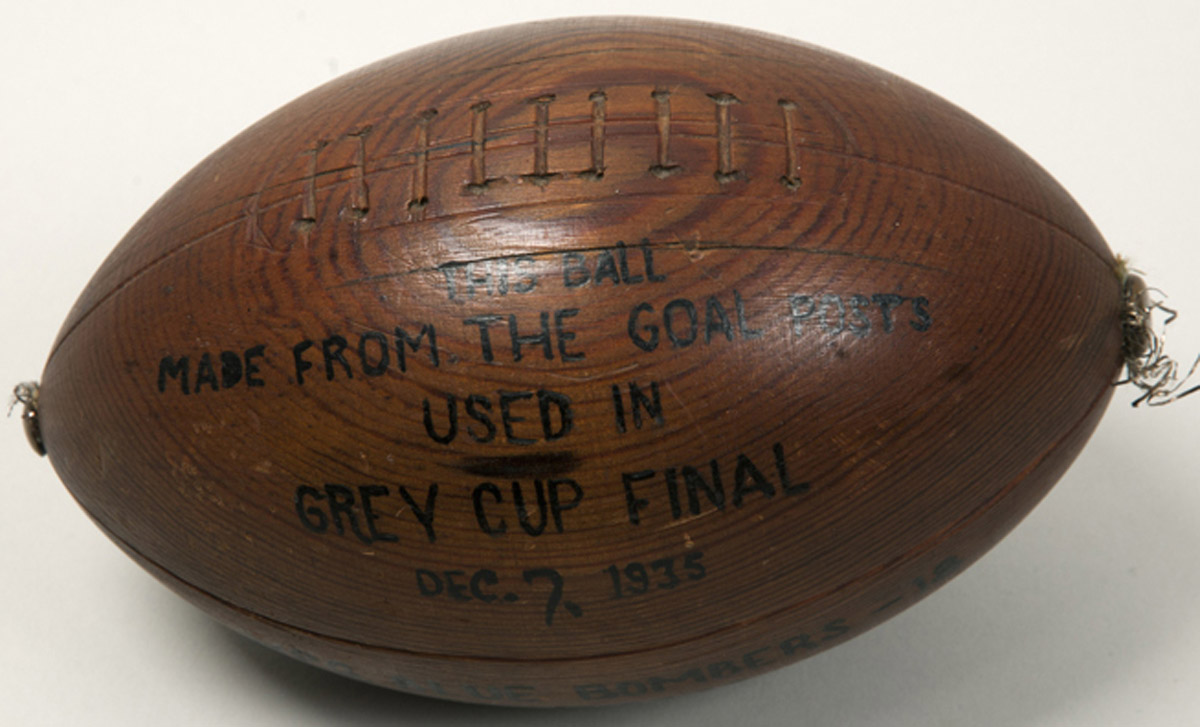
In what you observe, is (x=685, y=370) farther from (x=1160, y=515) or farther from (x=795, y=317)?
(x=1160, y=515)

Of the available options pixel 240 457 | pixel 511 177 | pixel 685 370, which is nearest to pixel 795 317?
pixel 685 370

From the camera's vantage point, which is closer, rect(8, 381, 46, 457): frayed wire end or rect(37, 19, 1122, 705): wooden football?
rect(37, 19, 1122, 705): wooden football

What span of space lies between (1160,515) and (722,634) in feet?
3.76

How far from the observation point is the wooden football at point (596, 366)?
195cm

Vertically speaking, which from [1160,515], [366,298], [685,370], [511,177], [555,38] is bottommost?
[1160,515]

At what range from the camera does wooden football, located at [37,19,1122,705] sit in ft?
6.40

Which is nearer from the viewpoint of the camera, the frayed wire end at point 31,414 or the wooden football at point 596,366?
the wooden football at point 596,366

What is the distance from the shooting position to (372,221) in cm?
203

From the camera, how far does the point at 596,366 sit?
6.34ft

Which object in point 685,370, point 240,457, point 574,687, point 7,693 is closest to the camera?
point 685,370

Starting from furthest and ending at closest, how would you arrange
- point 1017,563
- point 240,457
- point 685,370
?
point 1017,563 → point 240,457 → point 685,370

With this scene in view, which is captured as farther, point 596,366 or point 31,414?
point 31,414

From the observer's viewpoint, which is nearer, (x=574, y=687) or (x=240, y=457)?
(x=240, y=457)

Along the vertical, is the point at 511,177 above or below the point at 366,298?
above
